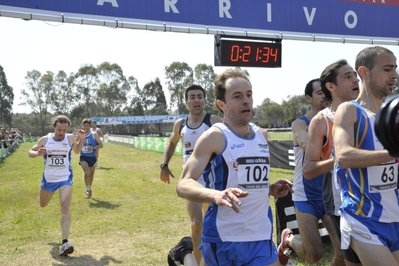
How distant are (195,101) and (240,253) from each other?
3153 millimetres

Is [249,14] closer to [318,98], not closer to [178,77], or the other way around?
[318,98]

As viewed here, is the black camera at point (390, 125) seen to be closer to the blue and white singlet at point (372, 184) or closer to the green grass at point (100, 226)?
the blue and white singlet at point (372, 184)

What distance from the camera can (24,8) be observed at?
7.87m

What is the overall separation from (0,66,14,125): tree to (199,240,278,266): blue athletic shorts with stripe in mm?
99305

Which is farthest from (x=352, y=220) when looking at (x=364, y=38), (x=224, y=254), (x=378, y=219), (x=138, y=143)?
(x=138, y=143)

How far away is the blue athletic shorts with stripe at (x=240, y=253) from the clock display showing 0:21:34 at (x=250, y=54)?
21.9 ft

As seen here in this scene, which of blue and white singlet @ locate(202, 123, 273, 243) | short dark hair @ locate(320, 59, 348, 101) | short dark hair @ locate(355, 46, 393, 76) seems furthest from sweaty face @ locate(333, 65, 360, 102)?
blue and white singlet @ locate(202, 123, 273, 243)

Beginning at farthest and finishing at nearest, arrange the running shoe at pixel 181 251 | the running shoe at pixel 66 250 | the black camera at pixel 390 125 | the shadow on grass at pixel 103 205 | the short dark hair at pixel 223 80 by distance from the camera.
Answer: the shadow on grass at pixel 103 205
the running shoe at pixel 66 250
the running shoe at pixel 181 251
the short dark hair at pixel 223 80
the black camera at pixel 390 125

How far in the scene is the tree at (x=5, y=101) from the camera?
9225 centimetres

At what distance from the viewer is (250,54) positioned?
9602 millimetres

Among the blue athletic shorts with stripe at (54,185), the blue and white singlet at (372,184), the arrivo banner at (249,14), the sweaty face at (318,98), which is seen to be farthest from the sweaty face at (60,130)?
the blue and white singlet at (372,184)

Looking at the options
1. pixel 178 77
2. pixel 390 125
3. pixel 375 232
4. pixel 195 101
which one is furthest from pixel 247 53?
pixel 178 77

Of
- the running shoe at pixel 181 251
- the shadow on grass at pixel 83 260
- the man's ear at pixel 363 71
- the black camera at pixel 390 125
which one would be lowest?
the shadow on grass at pixel 83 260

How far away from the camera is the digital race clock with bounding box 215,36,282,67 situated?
9.41m
